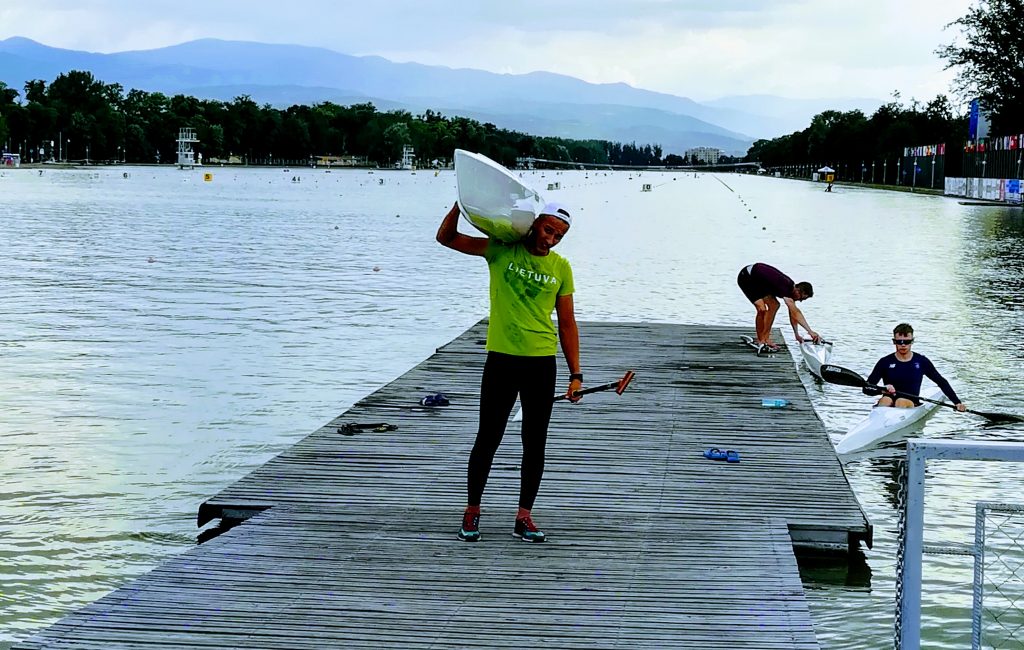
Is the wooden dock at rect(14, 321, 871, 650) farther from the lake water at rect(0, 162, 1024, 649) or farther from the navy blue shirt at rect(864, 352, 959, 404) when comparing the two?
the navy blue shirt at rect(864, 352, 959, 404)

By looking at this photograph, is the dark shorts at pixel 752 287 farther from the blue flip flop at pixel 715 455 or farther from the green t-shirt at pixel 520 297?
the green t-shirt at pixel 520 297

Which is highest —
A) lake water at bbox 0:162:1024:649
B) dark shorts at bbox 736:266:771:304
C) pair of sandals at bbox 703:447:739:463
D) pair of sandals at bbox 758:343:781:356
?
dark shorts at bbox 736:266:771:304

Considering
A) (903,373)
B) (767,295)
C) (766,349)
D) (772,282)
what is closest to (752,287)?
(767,295)

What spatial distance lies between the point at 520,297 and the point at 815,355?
13212 mm

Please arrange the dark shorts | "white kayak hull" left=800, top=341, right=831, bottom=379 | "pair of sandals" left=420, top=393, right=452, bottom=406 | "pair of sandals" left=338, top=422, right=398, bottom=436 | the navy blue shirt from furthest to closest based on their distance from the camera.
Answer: "white kayak hull" left=800, top=341, right=831, bottom=379 < the dark shorts < the navy blue shirt < "pair of sandals" left=420, top=393, right=452, bottom=406 < "pair of sandals" left=338, top=422, right=398, bottom=436

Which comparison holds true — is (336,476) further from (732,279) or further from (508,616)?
(732,279)

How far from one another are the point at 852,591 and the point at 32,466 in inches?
353

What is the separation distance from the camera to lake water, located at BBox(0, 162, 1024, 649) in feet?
37.8

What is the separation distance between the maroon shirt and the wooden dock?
5.29 m

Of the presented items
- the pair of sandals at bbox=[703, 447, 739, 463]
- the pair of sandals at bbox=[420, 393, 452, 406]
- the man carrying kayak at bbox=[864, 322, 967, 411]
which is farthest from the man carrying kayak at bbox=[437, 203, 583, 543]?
the man carrying kayak at bbox=[864, 322, 967, 411]

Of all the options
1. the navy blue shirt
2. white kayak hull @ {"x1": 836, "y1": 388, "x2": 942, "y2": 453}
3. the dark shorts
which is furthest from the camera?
the dark shorts

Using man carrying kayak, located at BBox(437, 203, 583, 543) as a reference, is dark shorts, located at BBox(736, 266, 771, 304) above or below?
below

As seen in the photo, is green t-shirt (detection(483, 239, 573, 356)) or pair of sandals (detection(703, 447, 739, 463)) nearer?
green t-shirt (detection(483, 239, 573, 356))

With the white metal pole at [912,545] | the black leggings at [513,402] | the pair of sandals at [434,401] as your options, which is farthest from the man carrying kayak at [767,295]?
the white metal pole at [912,545]
